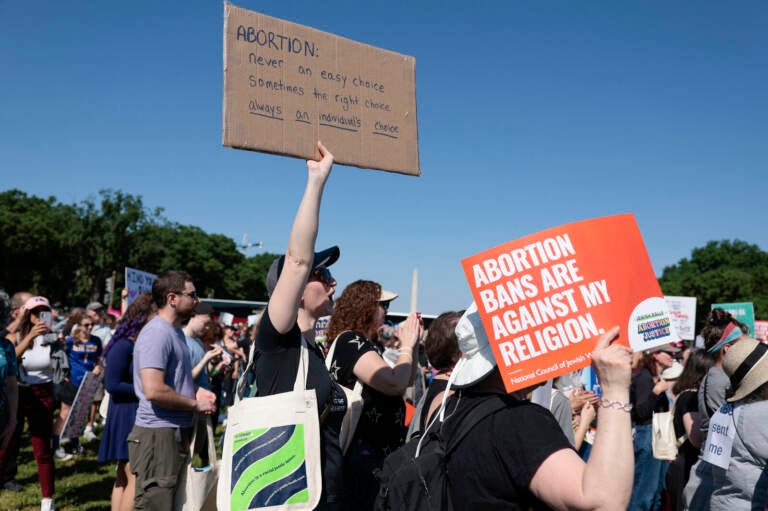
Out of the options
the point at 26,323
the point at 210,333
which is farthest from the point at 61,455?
the point at 26,323

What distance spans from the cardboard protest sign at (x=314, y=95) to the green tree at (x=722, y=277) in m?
58.4

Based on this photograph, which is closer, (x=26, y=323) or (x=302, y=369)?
(x=302, y=369)

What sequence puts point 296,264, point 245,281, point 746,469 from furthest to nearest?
point 245,281, point 746,469, point 296,264

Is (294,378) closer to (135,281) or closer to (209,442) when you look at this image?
(209,442)

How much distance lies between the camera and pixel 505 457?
5.86ft

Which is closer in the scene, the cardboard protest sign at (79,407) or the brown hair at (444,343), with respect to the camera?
the brown hair at (444,343)

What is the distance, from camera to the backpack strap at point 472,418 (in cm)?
193

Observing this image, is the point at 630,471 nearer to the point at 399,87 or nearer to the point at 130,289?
the point at 399,87

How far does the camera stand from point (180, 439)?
4.16 m

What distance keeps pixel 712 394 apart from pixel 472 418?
3.18 metres

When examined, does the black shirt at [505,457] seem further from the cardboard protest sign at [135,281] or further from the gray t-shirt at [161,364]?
the cardboard protest sign at [135,281]

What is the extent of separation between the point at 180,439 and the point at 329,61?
9.23 ft

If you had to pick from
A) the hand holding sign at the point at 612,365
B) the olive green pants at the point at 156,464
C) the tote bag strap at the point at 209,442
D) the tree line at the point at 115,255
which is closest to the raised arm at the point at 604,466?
the hand holding sign at the point at 612,365

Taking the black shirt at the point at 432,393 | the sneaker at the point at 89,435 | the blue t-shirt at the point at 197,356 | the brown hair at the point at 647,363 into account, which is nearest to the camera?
the black shirt at the point at 432,393
